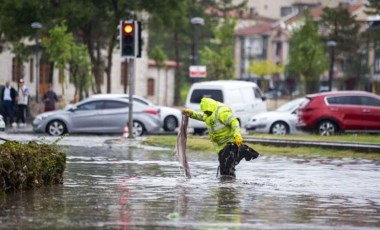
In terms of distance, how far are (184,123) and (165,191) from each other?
362 centimetres

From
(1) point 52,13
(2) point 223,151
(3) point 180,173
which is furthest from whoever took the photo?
(1) point 52,13

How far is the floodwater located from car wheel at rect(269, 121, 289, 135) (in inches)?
522

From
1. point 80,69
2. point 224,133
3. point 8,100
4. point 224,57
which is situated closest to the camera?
point 224,133

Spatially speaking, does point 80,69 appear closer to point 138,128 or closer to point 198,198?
point 138,128

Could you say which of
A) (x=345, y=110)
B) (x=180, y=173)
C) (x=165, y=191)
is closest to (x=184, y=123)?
(x=180, y=173)

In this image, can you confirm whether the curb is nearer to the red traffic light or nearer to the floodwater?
the floodwater

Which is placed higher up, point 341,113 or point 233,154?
point 341,113

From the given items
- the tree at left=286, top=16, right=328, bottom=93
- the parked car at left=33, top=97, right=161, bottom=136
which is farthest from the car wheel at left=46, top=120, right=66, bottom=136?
the tree at left=286, top=16, right=328, bottom=93

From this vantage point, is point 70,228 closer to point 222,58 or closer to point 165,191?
point 165,191

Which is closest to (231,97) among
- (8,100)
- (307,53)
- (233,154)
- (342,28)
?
(8,100)

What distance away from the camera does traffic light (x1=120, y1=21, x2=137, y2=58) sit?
31.0 meters

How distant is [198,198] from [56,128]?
21994mm

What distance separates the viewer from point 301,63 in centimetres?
6831

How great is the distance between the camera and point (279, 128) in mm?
37469
